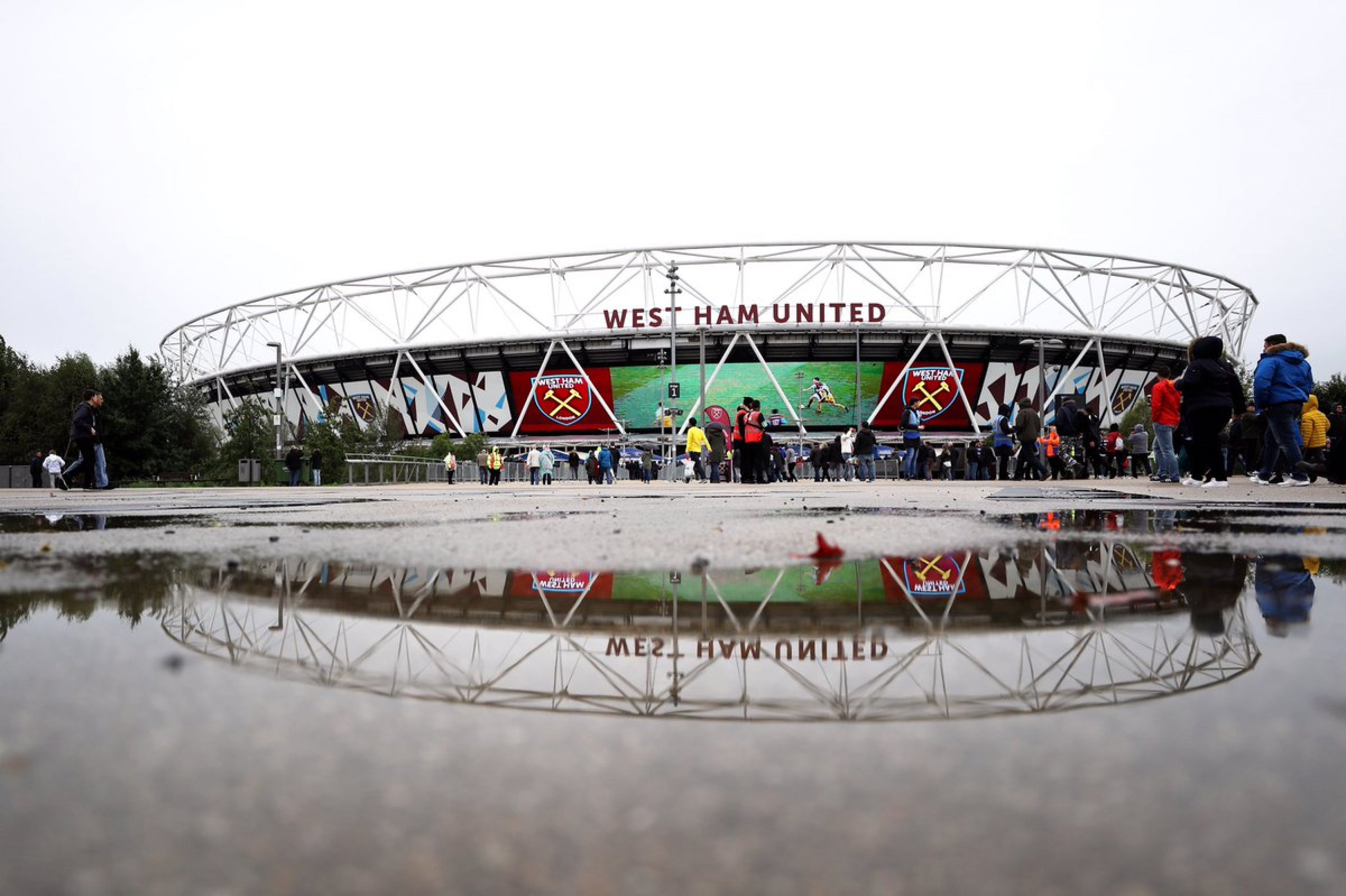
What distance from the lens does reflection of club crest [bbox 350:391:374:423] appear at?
52.1 m

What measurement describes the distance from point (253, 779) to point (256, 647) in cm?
79

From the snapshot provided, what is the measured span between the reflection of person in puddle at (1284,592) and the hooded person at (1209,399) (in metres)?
7.55

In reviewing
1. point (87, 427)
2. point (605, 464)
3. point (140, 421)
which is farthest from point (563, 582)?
point (140, 421)

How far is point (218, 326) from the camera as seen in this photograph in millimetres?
61688

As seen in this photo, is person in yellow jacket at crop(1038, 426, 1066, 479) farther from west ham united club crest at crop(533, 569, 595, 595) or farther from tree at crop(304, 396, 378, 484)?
tree at crop(304, 396, 378, 484)

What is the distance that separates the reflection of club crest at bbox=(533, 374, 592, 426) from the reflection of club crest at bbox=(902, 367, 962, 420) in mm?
17841

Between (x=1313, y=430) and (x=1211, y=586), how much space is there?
13109 mm

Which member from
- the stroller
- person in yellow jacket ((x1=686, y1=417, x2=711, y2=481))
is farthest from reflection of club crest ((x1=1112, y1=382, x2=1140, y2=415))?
person in yellow jacket ((x1=686, y1=417, x2=711, y2=481))

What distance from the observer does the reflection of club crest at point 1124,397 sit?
164 ft

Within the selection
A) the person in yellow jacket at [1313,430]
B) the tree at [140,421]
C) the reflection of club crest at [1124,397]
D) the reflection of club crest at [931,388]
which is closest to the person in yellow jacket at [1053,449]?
the person in yellow jacket at [1313,430]

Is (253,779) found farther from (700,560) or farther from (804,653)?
(700,560)

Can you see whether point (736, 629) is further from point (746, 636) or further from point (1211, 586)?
point (1211, 586)

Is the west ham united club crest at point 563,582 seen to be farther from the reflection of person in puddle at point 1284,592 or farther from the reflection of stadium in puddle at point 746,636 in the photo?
the reflection of person in puddle at point 1284,592

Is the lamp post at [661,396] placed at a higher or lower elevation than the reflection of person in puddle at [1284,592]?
higher
